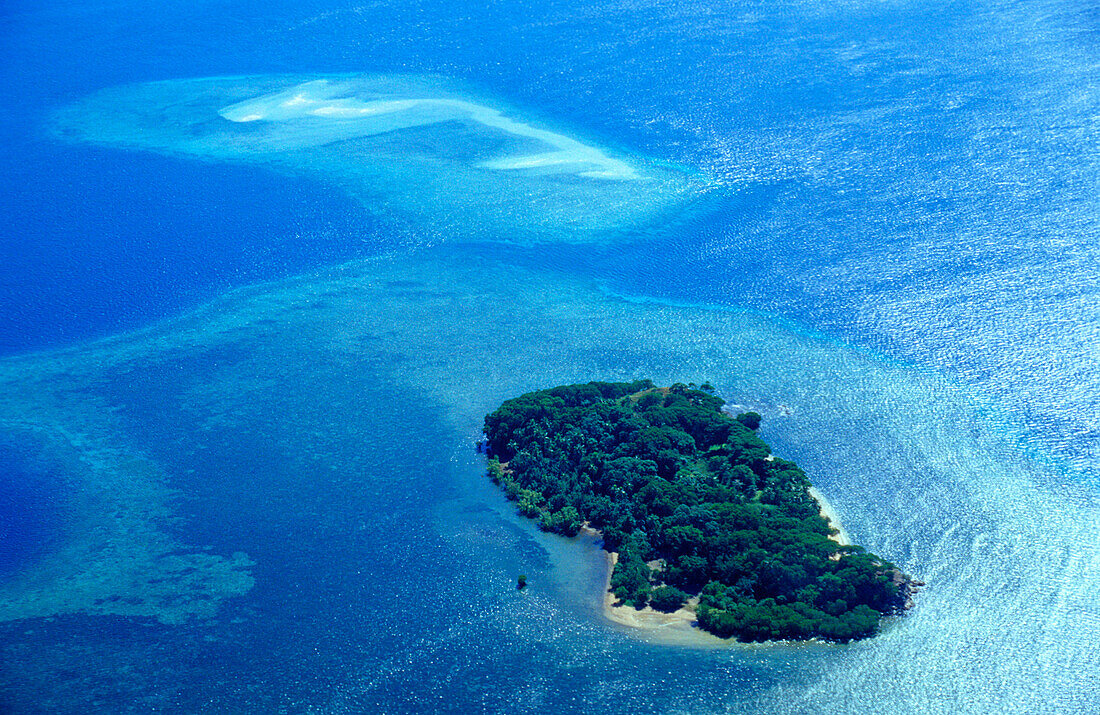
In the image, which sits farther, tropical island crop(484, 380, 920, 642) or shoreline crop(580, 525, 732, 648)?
tropical island crop(484, 380, 920, 642)

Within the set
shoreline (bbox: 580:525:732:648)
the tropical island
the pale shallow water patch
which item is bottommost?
shoreline (bbox: 580:525:732:648)

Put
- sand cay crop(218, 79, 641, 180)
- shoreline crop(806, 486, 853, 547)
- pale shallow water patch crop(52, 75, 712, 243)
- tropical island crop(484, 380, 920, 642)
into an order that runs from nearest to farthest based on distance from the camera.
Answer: tropical island crop(484, 380, 920, 642) < shoreline crop(806, 486, 853, 547) < pale shallow water patch crop(52, 75, 712, 243) < sand cay crop(218, 79, 641, 180)

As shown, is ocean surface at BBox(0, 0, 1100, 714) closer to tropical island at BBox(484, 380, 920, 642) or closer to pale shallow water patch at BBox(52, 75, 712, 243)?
pale shallow water patch at BBox(52, 75, 712, 243)

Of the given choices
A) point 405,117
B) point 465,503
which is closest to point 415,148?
point 405,117

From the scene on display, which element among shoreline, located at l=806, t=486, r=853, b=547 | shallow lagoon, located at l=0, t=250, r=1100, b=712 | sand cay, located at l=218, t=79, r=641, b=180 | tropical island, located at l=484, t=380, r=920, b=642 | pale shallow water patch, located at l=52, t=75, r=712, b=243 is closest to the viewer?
shallow lagoon, located at l=0, t=250, r=1100, b=712

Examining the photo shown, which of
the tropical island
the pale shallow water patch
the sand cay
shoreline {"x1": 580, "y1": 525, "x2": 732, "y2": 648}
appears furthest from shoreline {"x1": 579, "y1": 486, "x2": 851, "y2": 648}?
the sand cay

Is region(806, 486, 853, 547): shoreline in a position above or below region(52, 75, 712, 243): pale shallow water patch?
below

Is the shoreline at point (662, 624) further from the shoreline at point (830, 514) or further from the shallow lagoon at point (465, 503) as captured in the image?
the shoreline at point (830, 514)

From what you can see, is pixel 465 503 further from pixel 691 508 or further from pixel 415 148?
pixel 415 148
